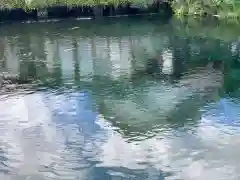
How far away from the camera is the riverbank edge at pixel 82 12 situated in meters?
22.9

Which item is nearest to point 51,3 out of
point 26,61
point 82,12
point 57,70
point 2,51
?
point 82,12

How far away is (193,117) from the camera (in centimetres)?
942

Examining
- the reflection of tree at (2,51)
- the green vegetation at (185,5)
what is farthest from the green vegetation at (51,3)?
the reflection of tree at (2,51)

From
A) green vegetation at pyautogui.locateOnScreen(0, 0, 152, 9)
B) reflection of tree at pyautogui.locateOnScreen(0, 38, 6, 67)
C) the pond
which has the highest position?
green vegetation at pyautogui.locateOnScreen(0, 0, 152, 9)

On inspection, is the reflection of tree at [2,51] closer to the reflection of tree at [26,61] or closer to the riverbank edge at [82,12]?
the reflection of tree at [26,61]

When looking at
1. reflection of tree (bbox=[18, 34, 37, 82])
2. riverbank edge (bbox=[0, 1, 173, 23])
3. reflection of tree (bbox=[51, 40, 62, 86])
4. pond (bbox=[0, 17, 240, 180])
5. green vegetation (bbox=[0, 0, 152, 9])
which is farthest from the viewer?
riverbank edge (bbox=[0, 1, 173, 23])

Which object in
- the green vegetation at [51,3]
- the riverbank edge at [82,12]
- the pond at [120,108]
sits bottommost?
the pond at [120,108]

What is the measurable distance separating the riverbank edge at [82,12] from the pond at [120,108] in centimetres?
553

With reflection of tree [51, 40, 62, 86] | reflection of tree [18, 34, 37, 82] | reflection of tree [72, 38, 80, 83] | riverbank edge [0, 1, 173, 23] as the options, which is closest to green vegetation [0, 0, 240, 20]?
riverbank edge [0, 1, 173, 23]

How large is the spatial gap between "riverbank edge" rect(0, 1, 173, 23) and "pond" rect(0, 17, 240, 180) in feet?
18.1

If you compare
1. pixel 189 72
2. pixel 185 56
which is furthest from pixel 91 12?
pixel 189 72

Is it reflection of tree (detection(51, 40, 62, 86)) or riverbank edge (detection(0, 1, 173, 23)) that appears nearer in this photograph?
reflection of tree (detection(51, 40, 62, 86))

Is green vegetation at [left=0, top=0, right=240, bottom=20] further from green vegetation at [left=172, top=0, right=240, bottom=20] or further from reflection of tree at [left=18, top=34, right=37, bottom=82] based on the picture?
reflection of tree at [left=18, top=34, right=37, bottom=82]

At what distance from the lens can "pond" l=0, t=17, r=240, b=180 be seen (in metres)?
7.53
